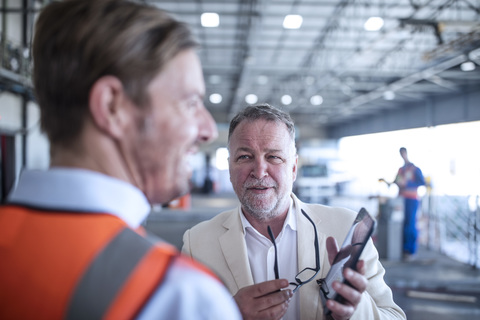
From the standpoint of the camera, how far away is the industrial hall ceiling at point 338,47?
10.1 m

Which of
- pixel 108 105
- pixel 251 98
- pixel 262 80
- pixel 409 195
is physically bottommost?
pixel 409 195

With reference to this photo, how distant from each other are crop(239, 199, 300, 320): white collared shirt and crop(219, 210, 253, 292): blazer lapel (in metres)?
0.05

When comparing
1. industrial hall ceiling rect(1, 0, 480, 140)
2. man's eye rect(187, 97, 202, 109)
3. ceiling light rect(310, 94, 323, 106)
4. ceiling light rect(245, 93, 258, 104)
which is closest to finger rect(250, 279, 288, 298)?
man's eye rect(187, 97, 202, 109)

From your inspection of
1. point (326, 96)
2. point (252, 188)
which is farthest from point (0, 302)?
point (326, 96)

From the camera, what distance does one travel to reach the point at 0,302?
49 centimetres

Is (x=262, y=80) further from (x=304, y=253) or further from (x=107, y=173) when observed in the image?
(x=107, y=173)

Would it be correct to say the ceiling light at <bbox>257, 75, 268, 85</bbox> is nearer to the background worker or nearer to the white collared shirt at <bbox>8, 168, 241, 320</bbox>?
the background worker

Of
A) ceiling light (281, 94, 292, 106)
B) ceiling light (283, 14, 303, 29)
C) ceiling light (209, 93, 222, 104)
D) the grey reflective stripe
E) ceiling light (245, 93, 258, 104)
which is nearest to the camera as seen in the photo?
the grey reflective stripe

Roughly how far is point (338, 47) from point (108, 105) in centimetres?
1460

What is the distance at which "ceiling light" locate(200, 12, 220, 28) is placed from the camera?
10883 mm

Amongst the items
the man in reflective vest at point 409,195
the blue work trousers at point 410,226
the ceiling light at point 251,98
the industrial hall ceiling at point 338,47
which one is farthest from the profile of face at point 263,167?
the ceiling light at point 251,98

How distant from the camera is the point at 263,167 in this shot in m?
1.63

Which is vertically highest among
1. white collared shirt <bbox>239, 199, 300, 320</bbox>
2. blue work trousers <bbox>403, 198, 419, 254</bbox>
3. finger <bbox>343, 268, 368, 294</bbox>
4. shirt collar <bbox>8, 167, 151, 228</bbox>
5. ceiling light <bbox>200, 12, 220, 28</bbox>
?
ceiling light <bbox>200, 12, 220, 28</bbox>

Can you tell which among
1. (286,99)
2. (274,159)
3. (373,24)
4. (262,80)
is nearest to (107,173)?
Answer: (274,159)
